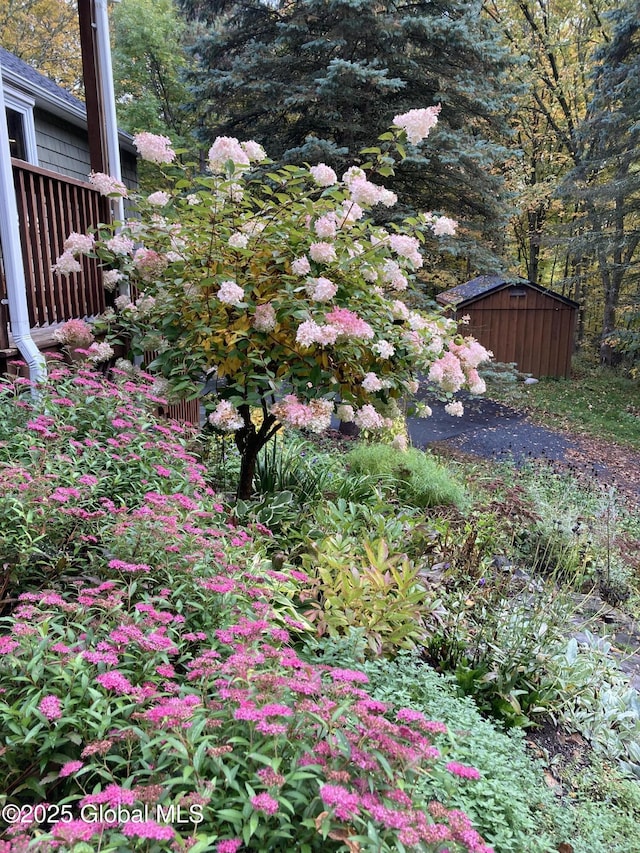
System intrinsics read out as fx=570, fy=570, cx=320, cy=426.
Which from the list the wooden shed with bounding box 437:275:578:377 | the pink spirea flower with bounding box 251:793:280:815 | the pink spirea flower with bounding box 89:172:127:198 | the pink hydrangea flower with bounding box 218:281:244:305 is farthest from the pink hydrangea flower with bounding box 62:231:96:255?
the wooden shed with bounding box 437:275:578:377

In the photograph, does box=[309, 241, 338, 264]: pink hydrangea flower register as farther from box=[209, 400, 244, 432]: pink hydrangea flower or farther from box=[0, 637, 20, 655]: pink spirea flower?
box=[0, 637, 20, 655]: pink spirea flower

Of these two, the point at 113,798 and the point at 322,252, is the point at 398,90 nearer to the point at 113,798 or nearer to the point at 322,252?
the point at 322,252

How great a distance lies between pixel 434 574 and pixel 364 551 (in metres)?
0.45

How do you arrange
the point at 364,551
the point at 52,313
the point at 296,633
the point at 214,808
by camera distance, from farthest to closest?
the point at 52,313, the point at 364,551, the point at 296,633, the point at 214,808

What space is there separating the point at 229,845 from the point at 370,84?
767cm

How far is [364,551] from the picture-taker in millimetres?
2898

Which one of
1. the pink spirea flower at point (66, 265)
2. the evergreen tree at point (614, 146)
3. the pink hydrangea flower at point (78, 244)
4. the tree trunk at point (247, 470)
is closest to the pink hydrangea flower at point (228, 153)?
the pink hydrangea flower at point (78, 244)

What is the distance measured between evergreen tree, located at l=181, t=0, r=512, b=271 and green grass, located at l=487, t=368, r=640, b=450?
3.22 m

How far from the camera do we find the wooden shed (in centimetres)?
1418

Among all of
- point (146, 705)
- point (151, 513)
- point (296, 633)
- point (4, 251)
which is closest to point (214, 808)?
point (146, 705)

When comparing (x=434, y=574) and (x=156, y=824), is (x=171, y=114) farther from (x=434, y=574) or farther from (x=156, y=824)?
(x=156, y=824)

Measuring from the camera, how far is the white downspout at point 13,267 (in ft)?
9.92

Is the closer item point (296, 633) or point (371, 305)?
point (296, 633)

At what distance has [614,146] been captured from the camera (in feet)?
40.2
